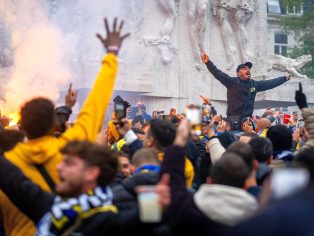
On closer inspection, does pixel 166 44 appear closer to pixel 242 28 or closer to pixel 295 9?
pixel 242 28

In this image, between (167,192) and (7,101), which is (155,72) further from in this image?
(167,192)

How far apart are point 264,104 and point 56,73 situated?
6.45 m

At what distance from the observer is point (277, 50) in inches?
1618

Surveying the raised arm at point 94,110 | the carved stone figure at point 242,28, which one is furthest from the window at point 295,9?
the raised arm at point 94,110

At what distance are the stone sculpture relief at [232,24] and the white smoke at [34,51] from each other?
4571 millimetres

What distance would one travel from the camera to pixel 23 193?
3.61 meters

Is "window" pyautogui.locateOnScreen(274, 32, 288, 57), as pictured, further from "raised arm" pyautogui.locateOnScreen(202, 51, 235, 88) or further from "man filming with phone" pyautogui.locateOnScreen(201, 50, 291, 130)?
"raised arm" pyautogui.locateOnScreen(202, 51, 235, 88)

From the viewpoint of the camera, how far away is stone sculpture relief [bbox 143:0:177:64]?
56.2 feet

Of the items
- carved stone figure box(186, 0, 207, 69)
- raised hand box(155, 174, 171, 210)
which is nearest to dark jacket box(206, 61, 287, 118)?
carved stone figure box(186, 0, 207, 69)

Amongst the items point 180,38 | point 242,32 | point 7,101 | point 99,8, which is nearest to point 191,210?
point 7,101

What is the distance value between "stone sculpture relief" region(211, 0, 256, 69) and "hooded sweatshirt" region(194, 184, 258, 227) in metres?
15.6

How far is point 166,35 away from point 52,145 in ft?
44.6

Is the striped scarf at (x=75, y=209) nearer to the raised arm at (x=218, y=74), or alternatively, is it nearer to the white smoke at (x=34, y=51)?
the raised arm at (x=218, y=74)

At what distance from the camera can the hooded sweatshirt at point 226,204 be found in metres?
3.15
